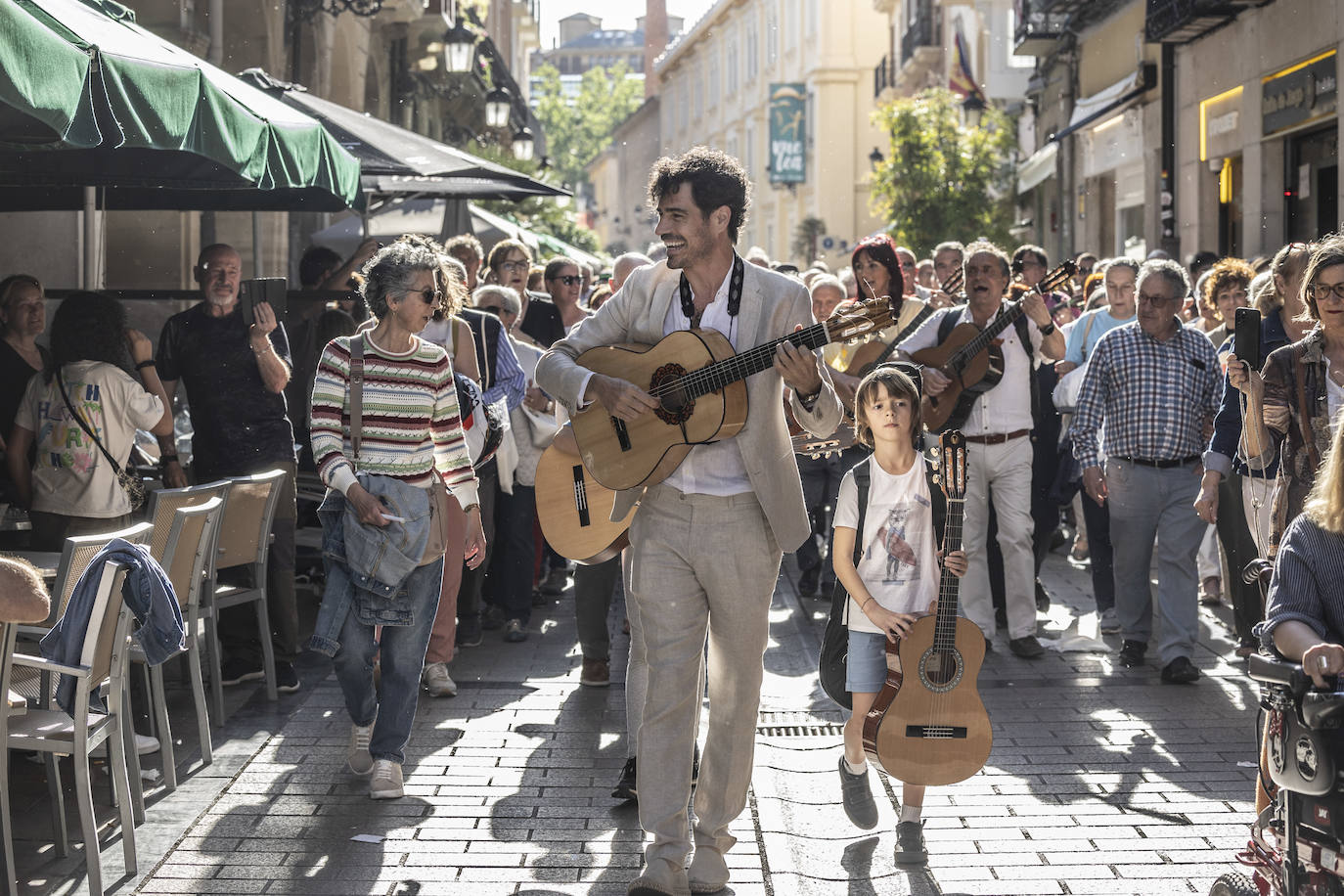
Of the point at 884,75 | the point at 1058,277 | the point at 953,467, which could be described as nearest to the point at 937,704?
the point at 953,467

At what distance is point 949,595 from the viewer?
5.55 meters

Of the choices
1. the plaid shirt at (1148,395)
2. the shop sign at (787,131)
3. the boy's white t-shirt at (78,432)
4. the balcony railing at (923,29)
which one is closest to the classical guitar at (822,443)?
the plaid shirt at (1148,395)

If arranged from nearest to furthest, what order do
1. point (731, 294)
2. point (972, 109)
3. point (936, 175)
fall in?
point (731, 294)
point (972, 109)
point (936, 175)

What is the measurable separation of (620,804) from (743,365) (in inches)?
78.2

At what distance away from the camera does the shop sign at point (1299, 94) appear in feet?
50.7

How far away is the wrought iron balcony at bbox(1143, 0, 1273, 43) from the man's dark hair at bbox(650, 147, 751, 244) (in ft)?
45.5

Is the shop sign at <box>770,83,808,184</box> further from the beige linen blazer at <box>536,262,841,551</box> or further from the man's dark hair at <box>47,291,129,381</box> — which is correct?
the beige linen blazer at <box>536,262,841,551</box>

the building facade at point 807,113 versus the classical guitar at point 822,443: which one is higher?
the building facade at point 807,113

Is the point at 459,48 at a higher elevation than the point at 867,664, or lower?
higher

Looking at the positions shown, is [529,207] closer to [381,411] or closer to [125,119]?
[125,119]

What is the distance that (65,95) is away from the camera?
18.3 feet

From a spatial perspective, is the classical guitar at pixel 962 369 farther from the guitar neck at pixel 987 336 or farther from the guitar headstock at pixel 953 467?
the guitar headstock at pixel 953 467

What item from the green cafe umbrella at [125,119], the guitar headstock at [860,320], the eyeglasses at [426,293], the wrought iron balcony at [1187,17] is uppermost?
the wrought iron balcony at [1187,17]

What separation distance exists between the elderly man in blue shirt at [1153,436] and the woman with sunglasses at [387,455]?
147 inches
